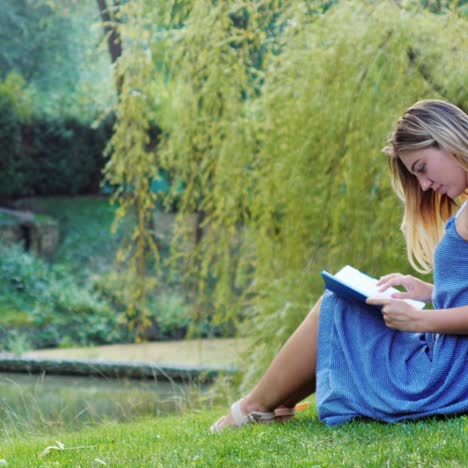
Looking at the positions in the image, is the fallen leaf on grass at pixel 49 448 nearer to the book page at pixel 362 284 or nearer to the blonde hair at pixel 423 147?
the book page at pixel 362 284

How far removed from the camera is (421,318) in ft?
7.40

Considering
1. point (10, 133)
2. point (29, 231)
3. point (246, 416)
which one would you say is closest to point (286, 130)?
point (246, 416)

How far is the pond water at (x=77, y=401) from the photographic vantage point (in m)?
4.29

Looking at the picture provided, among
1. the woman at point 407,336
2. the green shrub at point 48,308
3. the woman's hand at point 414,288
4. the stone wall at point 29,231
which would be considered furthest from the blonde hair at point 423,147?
the stone wall at point 29,231

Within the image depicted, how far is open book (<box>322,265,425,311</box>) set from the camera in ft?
7.66

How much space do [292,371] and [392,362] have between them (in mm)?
312

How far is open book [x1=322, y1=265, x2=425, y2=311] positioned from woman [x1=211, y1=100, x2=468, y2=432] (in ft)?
0.10

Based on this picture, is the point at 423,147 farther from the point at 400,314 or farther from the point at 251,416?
the point at 251,416

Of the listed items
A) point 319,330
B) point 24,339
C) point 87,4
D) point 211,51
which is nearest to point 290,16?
point 211,51

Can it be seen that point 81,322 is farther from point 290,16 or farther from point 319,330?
point 319,330

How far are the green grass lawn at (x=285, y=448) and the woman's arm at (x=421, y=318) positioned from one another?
24 cm

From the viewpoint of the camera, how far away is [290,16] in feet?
16.3

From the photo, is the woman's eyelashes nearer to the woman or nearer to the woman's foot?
the woman

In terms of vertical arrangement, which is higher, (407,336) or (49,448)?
(407,336)
